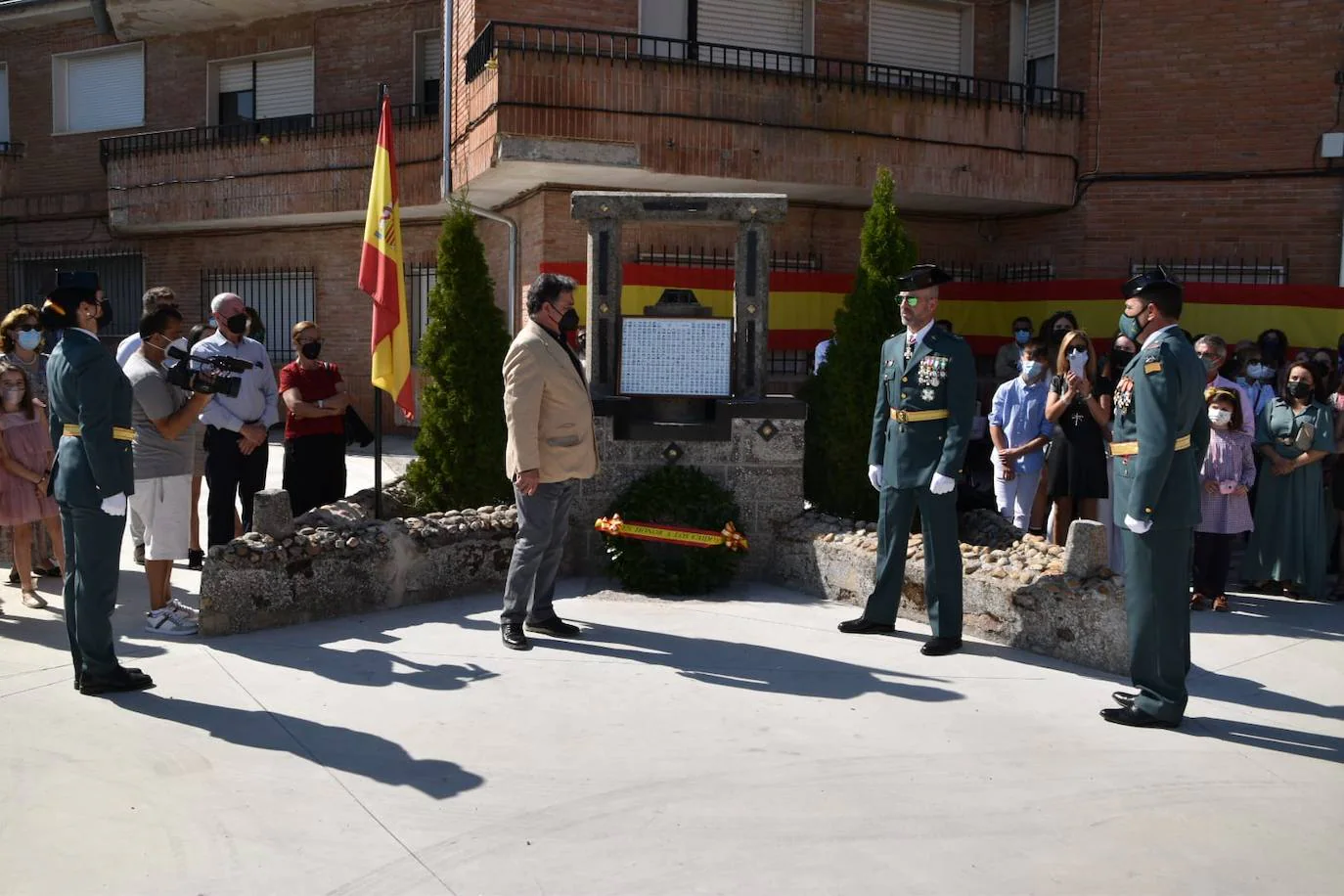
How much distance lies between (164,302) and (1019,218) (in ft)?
39.9

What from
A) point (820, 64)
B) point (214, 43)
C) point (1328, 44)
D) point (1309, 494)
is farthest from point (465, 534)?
point (214, 43)

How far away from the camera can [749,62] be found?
14766 millimetres

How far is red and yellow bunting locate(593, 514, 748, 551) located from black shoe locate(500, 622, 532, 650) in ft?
4.28

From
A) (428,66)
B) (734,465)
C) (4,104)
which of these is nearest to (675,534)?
(734,465)

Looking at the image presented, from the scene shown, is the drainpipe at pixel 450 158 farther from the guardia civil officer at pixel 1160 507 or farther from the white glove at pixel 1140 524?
the white glove at pixel 1140 524

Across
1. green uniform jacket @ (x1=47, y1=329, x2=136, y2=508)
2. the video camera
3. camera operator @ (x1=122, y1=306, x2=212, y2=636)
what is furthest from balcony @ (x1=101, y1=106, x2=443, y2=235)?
green uniform jacket @ (x1=47, y1=329, x2=136, y2=508)

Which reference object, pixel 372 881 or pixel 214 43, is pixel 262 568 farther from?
pixel 214 43

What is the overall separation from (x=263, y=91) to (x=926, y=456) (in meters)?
15.8

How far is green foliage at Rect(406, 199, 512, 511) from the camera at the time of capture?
322 inches

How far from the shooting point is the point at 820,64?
15.9 meters

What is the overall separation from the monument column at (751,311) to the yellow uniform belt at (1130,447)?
2.86m

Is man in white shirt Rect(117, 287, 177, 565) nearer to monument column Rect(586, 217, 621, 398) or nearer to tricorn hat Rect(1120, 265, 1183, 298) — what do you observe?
monument column Rect(586, 217, 621, 398)

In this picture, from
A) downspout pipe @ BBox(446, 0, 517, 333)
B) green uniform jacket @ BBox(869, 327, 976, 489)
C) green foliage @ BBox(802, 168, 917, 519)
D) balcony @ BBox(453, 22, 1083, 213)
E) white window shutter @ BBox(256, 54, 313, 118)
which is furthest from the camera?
white window shutter @ BBox(256, 54, 313, 118)

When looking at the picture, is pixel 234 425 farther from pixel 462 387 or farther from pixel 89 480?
pixel 89 480
